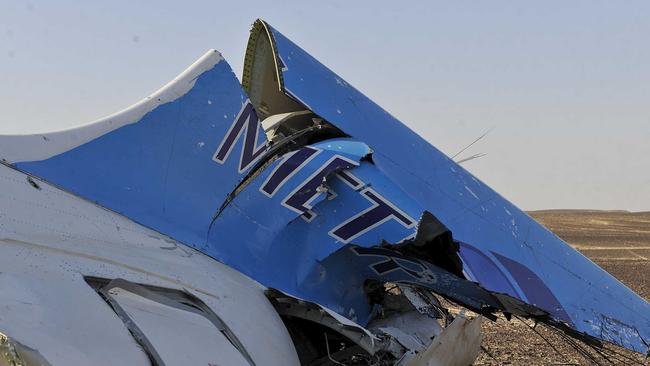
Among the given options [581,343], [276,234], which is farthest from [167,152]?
[581,343]

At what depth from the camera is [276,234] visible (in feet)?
17.6

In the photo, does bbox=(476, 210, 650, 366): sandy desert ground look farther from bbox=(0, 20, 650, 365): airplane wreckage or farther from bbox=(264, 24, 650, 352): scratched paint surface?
bbox=(0, 20, 650, 365): airplane wreckage

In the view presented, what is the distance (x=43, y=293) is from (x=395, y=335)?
2.88 meters

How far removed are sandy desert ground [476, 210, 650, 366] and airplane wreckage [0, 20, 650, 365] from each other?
0.74m

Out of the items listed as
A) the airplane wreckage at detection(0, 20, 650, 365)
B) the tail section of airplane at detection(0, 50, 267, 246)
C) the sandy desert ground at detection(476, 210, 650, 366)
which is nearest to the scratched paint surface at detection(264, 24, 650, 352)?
the airplane wreckage at detection(0, 20, 650, 365)

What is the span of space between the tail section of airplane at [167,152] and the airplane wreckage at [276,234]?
0.03 feet

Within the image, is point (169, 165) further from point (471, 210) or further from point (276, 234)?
point (471, 210)

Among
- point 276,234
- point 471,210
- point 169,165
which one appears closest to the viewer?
point 169,165

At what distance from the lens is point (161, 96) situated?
16.7ft

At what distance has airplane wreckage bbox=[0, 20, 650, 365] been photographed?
362 centimetres

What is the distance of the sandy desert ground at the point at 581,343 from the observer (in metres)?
9.47

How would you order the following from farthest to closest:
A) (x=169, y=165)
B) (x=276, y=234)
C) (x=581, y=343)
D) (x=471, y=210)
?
(x=581, y=343), (x=471, y=210), (x=276, y=234), (x=169, y=165)

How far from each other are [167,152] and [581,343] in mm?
10182

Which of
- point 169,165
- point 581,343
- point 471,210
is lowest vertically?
point 581,343
